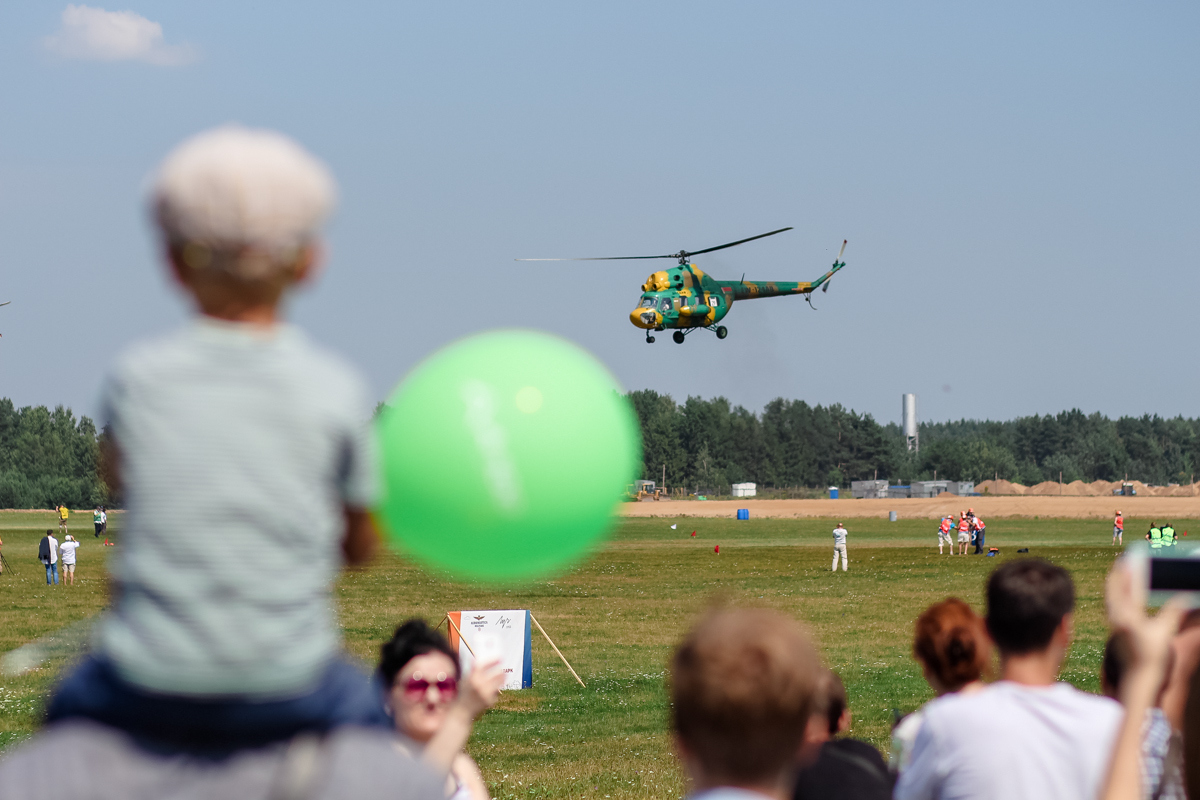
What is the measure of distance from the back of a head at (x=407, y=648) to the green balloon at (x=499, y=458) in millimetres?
594

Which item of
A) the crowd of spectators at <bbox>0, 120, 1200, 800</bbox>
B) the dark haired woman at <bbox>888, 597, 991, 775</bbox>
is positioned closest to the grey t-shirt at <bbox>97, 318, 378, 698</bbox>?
the crowd of spectators at <bbox>0, 120, 1200, 800</bbox>

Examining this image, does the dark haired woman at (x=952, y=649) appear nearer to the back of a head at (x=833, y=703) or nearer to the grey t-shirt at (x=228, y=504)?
the back of a head at (x=833, y=703)

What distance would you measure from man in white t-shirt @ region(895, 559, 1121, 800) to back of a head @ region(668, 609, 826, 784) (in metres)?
1.49

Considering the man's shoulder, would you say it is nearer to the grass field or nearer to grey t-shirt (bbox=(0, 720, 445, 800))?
the grass field

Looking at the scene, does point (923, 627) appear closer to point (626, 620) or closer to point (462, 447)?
point (462, 447)

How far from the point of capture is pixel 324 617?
2121 mm

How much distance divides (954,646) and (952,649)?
0.04 feet

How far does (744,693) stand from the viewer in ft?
6.98

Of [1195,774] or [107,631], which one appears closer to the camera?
[107,631]

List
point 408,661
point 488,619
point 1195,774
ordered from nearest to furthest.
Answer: point 1195,774, point 408,661, point 488,619

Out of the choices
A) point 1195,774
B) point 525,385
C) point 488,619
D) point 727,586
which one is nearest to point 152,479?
point 525,385

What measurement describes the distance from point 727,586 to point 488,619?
24427mm

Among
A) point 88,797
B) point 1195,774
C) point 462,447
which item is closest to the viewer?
point 88,797

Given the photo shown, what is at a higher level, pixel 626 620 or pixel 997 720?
pixel 997 720
